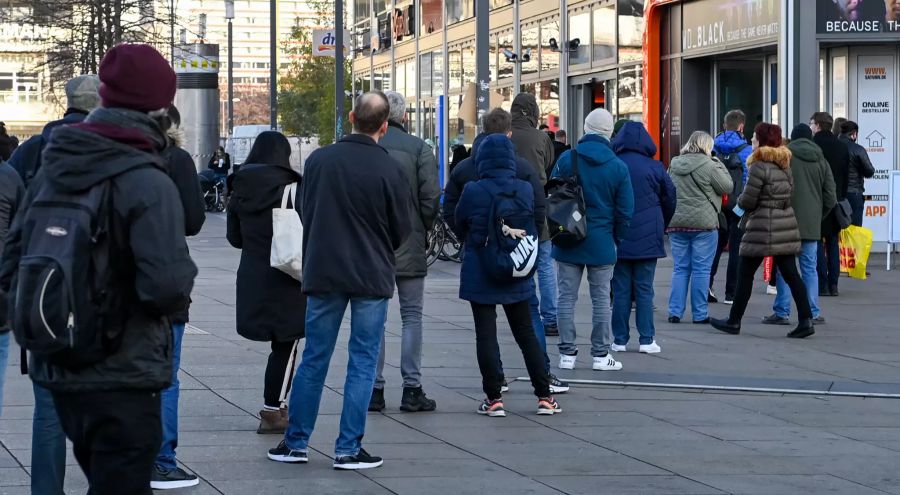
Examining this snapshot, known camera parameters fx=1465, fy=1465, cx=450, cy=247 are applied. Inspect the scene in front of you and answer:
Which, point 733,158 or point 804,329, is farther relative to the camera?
point 733,158

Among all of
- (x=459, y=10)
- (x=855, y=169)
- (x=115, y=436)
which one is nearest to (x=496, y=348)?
(x=115, y=436)

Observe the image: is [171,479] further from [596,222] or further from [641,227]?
[641,227]

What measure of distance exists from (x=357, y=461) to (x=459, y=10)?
114ft

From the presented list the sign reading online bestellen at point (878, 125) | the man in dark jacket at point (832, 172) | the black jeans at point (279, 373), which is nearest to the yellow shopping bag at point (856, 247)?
the man in dark jacket at point (832, 172)

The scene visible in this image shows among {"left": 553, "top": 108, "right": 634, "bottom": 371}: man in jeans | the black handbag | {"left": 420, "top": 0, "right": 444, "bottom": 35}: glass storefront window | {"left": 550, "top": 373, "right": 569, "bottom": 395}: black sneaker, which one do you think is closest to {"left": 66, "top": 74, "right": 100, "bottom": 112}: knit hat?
{"left": 550, "top": 373, "right": 569, "bottom": 395}: black sneaker

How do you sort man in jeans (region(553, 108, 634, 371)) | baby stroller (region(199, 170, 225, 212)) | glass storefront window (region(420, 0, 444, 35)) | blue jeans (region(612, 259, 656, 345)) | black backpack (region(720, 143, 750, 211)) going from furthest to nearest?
1. glass storefront window (region(420, 0, 444, 35))
2. baby stroller (region(199, 170, 225, 212))
3. black backpack (region(720, 143, 750, 211))
4. blue jeans (region(612, 259, 656, 345))
5. man in jeans (region(553, 108, 634, 371))

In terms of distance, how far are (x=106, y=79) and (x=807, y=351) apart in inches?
334

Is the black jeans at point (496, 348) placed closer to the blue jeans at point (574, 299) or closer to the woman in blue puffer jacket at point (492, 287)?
the woman in blue puffer jacket at point (492, 287)

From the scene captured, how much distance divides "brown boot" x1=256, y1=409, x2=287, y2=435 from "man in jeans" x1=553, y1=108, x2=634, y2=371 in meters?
2.81

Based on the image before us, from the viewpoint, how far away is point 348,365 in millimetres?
7047

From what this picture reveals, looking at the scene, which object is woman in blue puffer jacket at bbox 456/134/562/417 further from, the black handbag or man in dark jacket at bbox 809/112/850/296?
man in dark jacket at bbox 809/112/850/296

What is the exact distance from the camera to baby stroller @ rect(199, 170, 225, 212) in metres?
39.0

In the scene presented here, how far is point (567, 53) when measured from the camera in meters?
30.8

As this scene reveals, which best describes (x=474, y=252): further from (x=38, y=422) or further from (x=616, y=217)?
(x=38, y=422)
